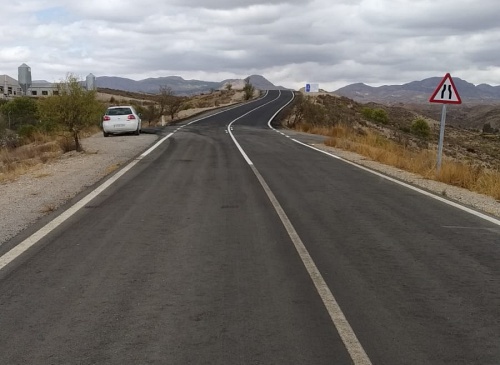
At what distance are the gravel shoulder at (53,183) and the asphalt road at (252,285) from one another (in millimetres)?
769

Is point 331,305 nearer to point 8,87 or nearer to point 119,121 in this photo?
point 119,121

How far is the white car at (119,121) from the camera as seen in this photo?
27266 mm

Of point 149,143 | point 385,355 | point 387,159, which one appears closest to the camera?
point 385,355

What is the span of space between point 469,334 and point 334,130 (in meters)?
26.7

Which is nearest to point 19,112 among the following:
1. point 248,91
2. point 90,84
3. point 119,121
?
point 90,84

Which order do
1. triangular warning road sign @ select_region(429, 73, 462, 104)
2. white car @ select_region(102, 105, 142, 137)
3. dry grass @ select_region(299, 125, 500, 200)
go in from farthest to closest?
white car @ select_region(102, 105, 142, 137), triangular warning road sign @ select_region(429, 73, 462, 104), dry grass @ select_region(299, 125, 500, 200)

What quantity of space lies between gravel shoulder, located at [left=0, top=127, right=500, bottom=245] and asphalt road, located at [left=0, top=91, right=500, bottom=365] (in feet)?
2.65

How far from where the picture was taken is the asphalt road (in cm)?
415

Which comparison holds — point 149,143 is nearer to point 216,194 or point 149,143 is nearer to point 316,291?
point 216,194

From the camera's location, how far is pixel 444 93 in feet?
47.1

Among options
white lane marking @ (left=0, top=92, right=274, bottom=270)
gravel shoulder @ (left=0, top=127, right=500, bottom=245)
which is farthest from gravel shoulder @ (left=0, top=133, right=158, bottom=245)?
white lane marking @ (left=0, top=92, right=274, bottom=270)

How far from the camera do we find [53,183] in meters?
12.4

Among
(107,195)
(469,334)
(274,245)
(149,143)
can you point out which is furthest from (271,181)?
(149,143)

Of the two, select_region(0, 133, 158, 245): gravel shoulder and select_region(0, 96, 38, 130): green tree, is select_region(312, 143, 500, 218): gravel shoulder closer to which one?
select_region(0, 133, 158, 245): gravel shoulder
